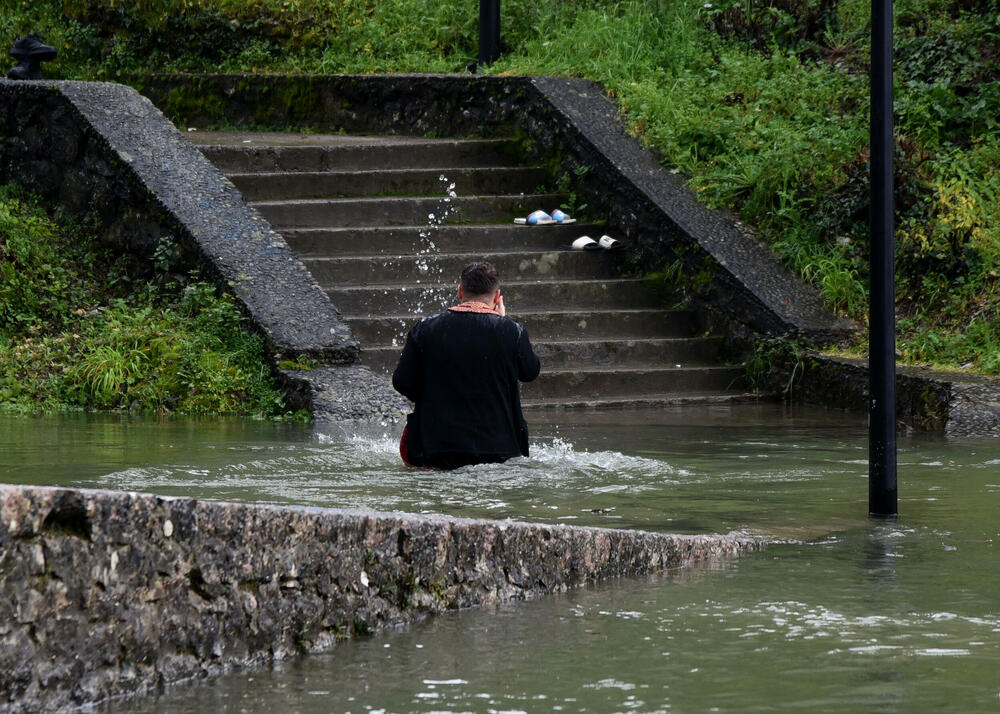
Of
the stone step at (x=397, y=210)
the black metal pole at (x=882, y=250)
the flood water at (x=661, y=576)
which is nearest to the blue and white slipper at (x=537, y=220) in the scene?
the stone step at (x=397, y=210)

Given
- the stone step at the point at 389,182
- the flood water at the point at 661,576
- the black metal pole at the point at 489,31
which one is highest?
the black metal pole at the point at 489,31

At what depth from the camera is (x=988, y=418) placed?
10273mm

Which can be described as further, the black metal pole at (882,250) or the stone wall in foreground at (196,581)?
the black metal pole at (882,250)

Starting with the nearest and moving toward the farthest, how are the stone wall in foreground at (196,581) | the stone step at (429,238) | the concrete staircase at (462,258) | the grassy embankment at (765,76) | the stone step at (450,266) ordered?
1. the stone wall in foreground at (196,581)
2. the concrete staircase at (462,258)
3. the grassy embankment at (765,76)
4. the stone step at (450,266)
5. the stone step at (429,238)

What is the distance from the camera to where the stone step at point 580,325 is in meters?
12.3

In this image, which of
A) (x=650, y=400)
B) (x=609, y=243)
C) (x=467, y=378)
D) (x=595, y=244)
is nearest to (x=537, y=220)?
(x=595, y=244)

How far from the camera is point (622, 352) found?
12.5 meters

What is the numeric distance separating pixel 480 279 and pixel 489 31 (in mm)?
9568

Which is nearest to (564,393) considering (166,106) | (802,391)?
(802,391)

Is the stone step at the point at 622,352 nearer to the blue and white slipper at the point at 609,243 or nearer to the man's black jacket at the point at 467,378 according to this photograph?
the blue and white slipper at the point at 609,243

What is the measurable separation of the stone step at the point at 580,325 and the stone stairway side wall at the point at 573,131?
0.33m

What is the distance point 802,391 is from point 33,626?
30.1 feet

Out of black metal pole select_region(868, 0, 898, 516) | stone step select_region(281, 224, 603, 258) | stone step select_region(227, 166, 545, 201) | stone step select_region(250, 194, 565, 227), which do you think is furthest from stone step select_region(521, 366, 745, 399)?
black metal pole select_region(868, 0, 898, 516)

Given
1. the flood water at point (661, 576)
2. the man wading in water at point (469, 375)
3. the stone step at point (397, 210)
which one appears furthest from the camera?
the stone step at point (397, 210)
